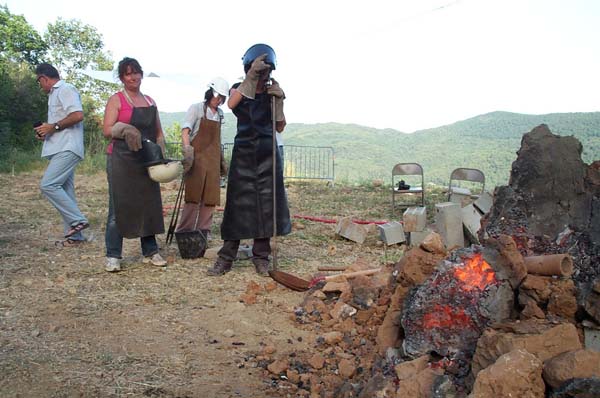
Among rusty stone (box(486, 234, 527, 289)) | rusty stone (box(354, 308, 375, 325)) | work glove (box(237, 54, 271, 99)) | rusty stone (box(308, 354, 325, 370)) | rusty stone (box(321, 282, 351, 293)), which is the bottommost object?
rusty stone (box(308, 354, 325, 370))

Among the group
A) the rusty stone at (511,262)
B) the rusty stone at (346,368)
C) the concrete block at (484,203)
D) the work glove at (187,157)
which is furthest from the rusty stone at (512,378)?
the concrete block at (484,203)

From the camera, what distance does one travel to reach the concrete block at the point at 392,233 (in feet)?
25.2

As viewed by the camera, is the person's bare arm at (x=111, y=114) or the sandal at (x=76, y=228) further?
the sandal at (x=76, y=228)

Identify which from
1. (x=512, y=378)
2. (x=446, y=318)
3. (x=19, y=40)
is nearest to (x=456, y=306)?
(x=446, y=318)

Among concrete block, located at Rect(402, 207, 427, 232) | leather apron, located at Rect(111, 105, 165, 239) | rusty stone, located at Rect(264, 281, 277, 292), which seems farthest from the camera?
concrete block, located at Rect(402, 207, 427, 232)

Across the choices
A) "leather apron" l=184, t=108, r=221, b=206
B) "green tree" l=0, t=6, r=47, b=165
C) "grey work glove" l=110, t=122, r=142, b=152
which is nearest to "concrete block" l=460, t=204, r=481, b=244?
"leather apron" l=184, t=108, r=221, b=206

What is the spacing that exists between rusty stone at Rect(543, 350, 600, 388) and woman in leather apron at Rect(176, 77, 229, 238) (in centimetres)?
487

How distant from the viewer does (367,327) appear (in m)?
4.30

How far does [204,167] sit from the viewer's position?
6.77 m

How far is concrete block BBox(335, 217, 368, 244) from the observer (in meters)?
7.95

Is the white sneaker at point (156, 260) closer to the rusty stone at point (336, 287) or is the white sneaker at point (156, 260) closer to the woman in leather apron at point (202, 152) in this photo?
the woman in leather apron at point (202, 152)

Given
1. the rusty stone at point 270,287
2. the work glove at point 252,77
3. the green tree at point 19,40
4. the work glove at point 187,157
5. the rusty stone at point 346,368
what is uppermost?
the green tree at point 19,40

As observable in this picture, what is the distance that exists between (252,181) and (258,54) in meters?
1.17

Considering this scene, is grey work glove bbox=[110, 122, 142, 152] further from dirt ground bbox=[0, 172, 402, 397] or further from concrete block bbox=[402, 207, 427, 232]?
concrete block bbox=[402, 207, 427, 232]
